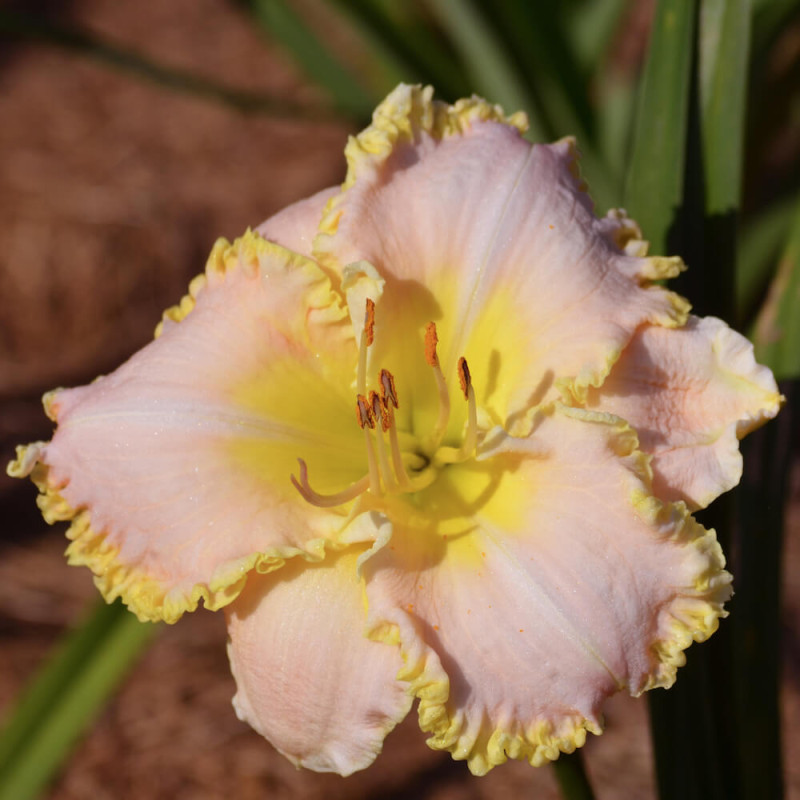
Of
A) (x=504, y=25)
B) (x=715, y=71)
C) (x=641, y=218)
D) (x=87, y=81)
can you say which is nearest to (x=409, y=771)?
(x=641, y=218)

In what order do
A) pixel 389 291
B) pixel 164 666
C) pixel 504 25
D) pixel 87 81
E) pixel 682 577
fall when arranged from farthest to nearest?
pixel 87 81, pixel 164 666, pixel 504 25, pixel 389 291, pixel 682 577

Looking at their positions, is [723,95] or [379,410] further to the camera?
[723,95]

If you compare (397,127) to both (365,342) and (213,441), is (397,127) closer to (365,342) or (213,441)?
(365,342)

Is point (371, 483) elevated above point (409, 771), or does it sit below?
above

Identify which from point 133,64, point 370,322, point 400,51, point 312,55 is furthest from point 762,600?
point 133,64

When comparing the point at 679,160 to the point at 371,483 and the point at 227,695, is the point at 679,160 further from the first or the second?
the point at 227,695

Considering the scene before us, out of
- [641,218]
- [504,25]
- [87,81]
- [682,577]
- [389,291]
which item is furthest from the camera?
[87,81]
